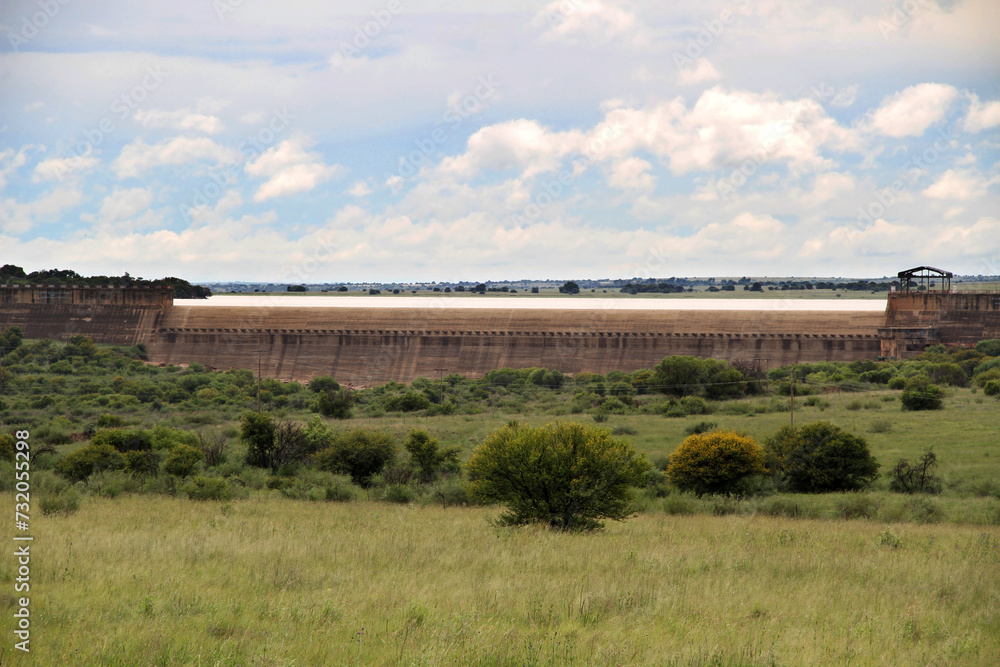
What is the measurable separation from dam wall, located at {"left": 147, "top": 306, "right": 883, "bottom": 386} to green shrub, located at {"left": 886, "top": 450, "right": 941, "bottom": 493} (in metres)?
28.1

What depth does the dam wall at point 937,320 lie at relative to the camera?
48.0 metres

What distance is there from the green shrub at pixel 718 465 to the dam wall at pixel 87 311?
4567 centimetres

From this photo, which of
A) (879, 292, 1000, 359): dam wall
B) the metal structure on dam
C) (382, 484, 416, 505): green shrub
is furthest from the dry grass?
(879, 292, 1000, 359): dam wall

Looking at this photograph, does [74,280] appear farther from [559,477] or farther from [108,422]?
[559,477]

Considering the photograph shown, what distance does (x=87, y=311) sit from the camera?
5909cm

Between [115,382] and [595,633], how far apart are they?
4263 centimetres

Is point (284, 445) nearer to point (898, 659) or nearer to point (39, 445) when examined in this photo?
point (39, 445)

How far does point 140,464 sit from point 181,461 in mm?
1139

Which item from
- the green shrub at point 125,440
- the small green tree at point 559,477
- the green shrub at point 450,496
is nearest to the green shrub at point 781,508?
the small green tree at point 559,477

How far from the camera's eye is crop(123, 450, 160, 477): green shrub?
19783mm

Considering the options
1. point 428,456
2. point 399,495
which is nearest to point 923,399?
point 428,456

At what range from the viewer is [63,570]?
26.2 ft

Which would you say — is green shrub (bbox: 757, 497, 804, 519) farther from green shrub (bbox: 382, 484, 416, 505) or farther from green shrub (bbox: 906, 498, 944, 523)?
green shrub (bbox: 382, 484, 416, 505)

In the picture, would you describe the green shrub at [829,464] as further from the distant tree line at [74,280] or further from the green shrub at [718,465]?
the distant tree line at [74,280]
